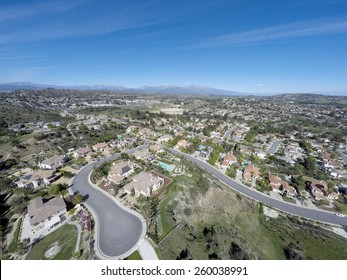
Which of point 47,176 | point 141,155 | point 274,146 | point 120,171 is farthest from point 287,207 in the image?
point 47,176

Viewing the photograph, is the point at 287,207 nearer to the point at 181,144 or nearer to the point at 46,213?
the point at 181,144

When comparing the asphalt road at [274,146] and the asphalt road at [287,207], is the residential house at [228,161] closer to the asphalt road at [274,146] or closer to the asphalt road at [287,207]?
the asphalt road at [287,207]

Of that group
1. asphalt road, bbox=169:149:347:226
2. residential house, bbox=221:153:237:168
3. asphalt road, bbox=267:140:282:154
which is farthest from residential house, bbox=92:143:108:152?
asphalt road, bbox=267:140:282:154

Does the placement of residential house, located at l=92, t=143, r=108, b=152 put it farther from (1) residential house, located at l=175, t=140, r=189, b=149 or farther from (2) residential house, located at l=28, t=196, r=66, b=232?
(2) residential house, located at l=28, t=196, r=66, b=232

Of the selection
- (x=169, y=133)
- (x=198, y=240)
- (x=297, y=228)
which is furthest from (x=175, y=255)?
(x=169, y=133)

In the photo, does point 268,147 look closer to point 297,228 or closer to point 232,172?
point 232,172

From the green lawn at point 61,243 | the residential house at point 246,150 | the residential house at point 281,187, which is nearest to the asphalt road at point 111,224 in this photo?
the green lawn at point 61,243
